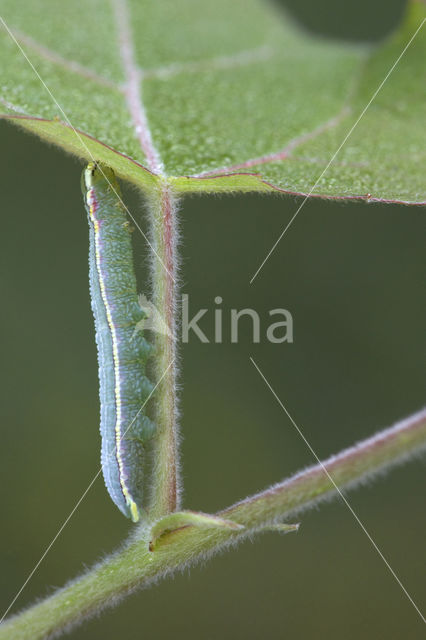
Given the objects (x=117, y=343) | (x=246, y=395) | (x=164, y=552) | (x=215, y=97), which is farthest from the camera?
(x=246, y=395)

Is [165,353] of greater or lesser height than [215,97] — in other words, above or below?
below

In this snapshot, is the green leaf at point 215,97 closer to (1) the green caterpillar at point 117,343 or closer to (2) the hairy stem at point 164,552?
(1) the green caterpillar at point 117,343

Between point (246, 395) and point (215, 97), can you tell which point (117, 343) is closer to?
point (215, 97)

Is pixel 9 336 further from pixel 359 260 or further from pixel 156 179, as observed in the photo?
pixel 156 179

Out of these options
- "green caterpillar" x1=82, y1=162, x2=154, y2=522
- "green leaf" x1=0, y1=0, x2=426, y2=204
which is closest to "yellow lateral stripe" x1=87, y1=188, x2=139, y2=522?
"green caterpillar" x1=82, y1=162, x2=154, y2=522

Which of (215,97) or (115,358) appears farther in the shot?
(215,97)

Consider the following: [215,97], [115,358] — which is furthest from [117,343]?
[215,97]
